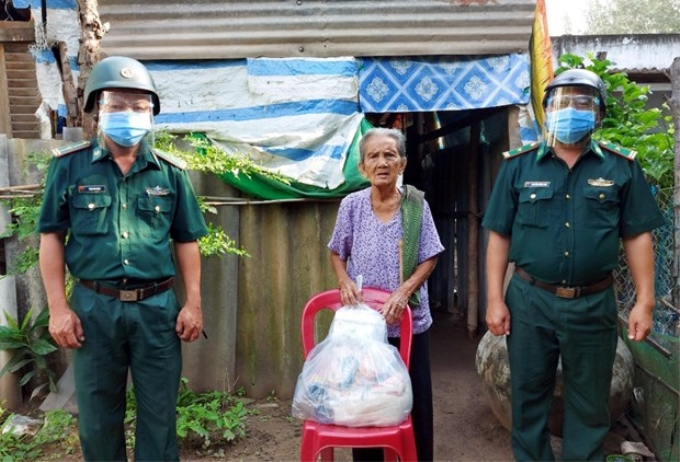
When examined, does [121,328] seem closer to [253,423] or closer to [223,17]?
[253,423]

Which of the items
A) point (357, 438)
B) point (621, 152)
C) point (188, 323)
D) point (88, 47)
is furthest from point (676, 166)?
point (88, 47)

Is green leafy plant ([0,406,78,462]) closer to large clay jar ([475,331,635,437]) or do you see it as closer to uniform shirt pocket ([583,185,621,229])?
large clay jar ([475,331,635,437])

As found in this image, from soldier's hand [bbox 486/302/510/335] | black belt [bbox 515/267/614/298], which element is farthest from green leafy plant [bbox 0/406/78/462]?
black belt [bbox 515/267/614/298]

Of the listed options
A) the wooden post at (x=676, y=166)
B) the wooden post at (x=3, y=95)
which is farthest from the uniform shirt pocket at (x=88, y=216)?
the wooden post at (x=3, y=95)

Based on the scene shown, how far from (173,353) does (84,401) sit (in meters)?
0.44

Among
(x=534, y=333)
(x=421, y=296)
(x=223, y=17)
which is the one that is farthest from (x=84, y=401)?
(x=223, y=17)

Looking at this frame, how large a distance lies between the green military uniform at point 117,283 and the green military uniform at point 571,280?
172 cm

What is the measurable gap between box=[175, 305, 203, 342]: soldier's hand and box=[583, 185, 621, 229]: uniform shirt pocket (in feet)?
6.30

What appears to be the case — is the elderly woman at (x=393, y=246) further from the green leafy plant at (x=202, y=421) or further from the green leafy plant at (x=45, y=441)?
the green leafy plant at (x=45, y=441)

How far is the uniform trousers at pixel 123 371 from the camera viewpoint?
8.39 ft

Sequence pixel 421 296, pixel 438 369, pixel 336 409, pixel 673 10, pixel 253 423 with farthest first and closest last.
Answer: pixel 673 10 < pixel 438 369 < pixel 253 423 < pixel 421 296 < pixel 336 409

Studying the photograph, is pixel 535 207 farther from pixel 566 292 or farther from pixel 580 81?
pixel 580 81

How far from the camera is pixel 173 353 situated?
2725mm

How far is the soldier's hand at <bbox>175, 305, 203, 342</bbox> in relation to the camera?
2.72 metres
